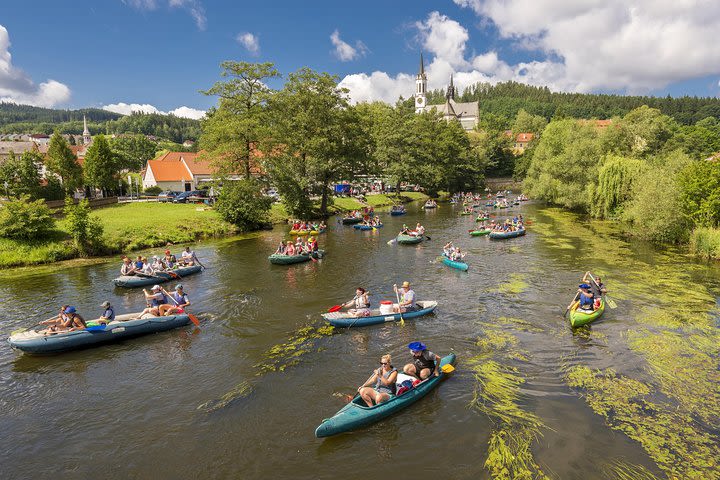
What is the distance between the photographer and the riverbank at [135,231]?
29.4 metres

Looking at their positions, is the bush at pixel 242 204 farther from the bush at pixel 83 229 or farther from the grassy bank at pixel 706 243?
the grassy bank at pixel 706 243

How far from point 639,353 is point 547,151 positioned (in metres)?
57.1

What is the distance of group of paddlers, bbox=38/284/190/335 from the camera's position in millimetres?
16719

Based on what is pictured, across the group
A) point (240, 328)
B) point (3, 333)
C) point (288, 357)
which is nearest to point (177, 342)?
point (240, 328)

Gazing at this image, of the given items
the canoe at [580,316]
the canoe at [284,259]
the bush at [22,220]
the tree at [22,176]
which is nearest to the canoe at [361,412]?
the canoe at [580,316]

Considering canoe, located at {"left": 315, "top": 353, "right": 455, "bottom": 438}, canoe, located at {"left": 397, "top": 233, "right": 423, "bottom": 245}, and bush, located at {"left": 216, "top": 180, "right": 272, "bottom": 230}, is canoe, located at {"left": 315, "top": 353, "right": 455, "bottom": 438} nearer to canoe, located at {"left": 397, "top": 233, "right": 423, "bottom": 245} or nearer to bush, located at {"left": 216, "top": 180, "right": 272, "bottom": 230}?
canoe, located at {"left": 397, "top": 233, "right": 423, "bottom": 245}

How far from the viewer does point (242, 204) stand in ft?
147

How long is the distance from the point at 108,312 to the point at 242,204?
2790 cm

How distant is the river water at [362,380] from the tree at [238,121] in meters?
23.4

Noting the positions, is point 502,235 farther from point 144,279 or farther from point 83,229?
point 83,229

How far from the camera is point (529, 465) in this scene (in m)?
10.2

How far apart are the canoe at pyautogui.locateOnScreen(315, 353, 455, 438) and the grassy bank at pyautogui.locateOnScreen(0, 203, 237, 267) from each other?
28219 millimetres

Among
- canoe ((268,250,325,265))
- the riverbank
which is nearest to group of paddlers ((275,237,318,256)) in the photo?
canoe ((268,250,325,265))

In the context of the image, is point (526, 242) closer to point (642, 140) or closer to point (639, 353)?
point (639, 353)
